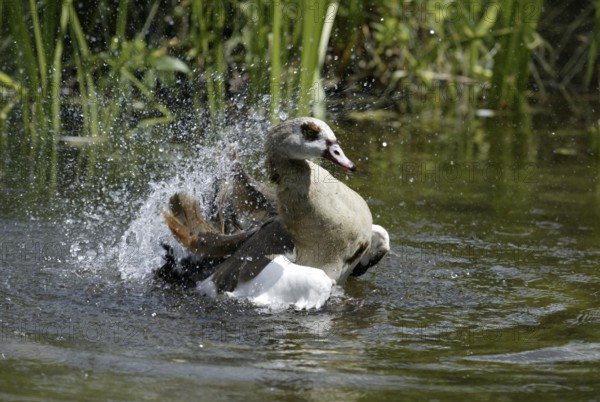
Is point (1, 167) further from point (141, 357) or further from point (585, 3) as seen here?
point (585, 3)

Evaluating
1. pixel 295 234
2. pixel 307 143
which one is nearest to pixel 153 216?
pixel 295 234

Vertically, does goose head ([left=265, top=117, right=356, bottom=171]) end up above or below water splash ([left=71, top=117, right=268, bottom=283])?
above

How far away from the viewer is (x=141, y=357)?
4113mm

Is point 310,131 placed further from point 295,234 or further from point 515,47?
point 515,47

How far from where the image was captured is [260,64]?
726cm

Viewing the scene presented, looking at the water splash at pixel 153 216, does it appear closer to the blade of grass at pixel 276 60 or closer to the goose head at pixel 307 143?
the blade of grass at pixel 276 60

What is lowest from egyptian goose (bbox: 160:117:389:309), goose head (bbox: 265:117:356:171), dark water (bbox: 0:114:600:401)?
dark water (bbox: 0:114:600:401)

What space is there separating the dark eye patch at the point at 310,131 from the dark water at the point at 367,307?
791mm

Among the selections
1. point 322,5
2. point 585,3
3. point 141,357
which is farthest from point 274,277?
point 585,3

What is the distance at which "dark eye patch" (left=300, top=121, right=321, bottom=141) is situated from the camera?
4.98m

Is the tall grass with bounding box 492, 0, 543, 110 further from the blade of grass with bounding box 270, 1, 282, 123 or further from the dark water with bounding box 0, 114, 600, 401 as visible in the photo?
the blade of grass with bounding box 270, 1, 282, 123

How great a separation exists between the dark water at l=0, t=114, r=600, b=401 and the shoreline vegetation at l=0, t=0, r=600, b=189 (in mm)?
826

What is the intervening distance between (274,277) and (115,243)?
140 centimetres

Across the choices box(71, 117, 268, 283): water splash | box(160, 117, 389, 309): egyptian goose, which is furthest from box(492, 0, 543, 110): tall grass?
box(160, 117, 389, 309): egyptian goose
